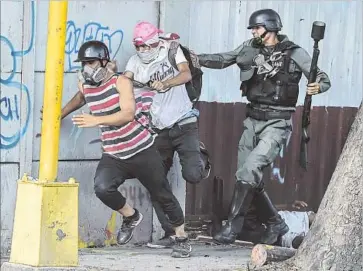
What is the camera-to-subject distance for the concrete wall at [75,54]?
8977mm

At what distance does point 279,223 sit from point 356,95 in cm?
185

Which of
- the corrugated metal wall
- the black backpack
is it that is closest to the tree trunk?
the black backpack

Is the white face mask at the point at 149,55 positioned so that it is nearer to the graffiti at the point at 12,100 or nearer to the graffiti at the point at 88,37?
the graffiti at the point at 88,37

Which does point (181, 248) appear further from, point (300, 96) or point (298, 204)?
point (300, 96)

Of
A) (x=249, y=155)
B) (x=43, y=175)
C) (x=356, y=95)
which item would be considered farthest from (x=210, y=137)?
(x=43, y=175)

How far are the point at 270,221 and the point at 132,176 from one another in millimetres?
1492

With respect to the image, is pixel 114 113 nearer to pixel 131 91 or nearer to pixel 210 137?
pixel 131 91

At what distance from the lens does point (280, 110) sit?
9.34 metres

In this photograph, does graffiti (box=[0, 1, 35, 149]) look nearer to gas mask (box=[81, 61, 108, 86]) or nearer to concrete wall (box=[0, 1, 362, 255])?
concrete wall (box=[0, 1, 362, 255])

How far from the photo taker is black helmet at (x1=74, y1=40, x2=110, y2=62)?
849 cm

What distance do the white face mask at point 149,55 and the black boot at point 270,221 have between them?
1548 millimetres

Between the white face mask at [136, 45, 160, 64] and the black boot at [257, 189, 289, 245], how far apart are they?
5.08 ft

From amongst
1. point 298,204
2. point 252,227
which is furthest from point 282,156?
point 252,227

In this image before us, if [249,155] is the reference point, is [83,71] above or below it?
above
